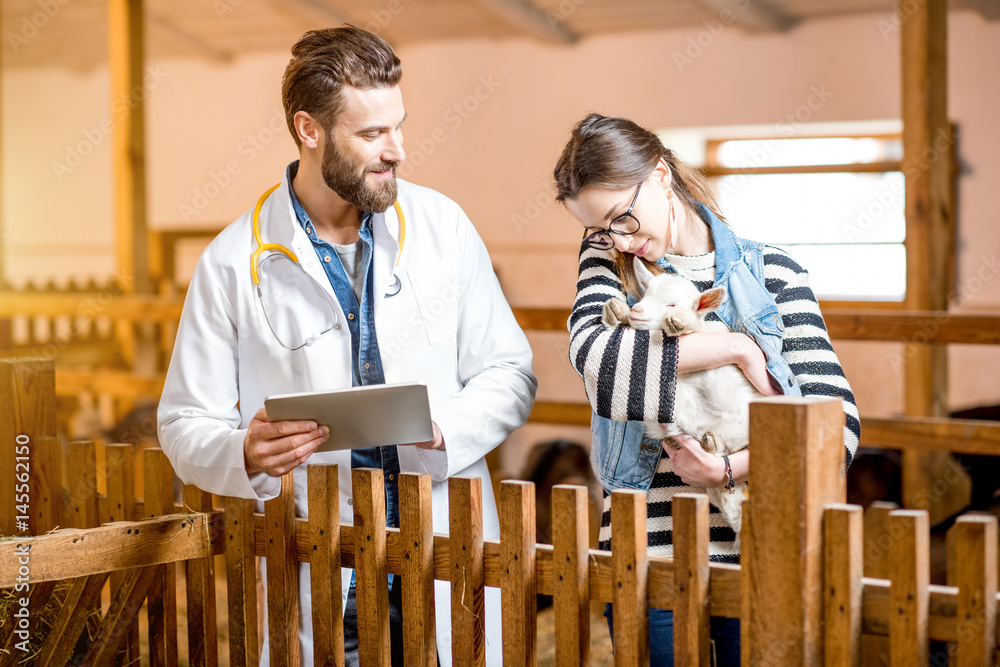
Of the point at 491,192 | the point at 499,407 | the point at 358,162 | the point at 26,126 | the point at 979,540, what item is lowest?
the point at 979,540

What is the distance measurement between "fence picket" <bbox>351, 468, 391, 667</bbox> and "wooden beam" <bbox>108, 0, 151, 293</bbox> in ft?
15.5

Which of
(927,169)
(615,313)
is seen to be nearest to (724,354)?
(615,313)

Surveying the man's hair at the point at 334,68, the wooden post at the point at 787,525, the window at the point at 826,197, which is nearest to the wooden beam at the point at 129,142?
the window at the point at 826,197

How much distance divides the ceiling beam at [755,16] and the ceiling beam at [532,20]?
126 cm

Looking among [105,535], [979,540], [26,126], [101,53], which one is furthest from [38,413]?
[26,126]

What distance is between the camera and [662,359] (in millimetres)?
1581

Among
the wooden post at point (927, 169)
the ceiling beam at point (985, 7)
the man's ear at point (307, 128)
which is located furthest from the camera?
the ceiling beam at point (985, 7)

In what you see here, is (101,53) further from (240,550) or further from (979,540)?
(979,540)

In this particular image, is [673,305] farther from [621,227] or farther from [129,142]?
[129,142]

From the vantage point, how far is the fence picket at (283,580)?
6.33 feet

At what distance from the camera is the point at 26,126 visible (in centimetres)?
1040

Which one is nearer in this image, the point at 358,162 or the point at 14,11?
the point at 358,162

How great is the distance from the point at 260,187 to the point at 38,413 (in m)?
6.77

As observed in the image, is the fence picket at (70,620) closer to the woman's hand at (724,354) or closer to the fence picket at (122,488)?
the fence picket at (122,488)
